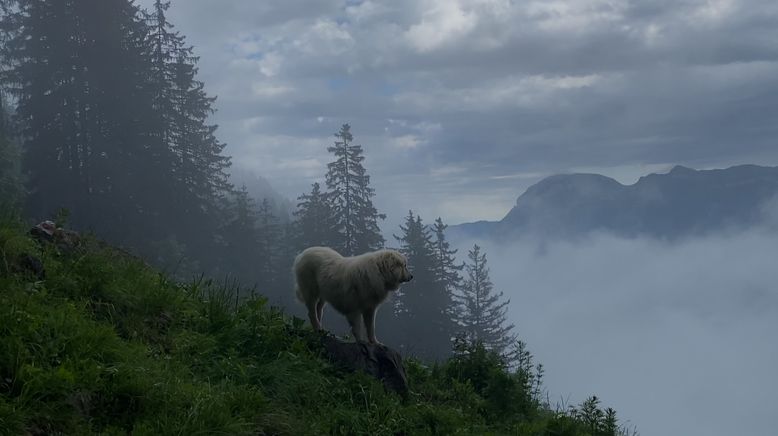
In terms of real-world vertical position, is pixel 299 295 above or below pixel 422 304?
above

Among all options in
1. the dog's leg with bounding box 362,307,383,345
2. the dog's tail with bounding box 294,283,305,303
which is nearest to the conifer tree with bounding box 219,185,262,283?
the dog's tail with bounding box 294,283,305,303

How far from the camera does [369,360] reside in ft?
25.6

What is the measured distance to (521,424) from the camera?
304 inches

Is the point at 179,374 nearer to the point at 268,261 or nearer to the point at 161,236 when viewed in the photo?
the point at 161,236

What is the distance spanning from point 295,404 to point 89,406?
203cm

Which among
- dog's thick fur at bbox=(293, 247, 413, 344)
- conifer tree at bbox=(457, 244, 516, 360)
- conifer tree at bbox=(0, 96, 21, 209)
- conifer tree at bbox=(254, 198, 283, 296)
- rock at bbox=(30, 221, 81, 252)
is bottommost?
conifer tree at bbox=(457, 244, 516, 360)

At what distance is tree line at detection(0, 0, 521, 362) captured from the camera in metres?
32.6

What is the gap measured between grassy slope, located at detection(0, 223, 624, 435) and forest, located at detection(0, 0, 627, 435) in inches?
1.1

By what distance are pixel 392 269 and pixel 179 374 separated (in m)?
3.61

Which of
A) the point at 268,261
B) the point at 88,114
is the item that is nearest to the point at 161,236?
the point at 88,114

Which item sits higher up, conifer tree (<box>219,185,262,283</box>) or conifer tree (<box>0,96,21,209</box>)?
conifer tree (<box>0,96,21,209</box>)

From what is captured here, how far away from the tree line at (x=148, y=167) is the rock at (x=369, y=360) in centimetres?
1857

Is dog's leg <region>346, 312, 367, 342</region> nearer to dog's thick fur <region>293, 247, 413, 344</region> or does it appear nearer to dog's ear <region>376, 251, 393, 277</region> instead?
dog's thick fur <region>293, 247, 413, 344</region>

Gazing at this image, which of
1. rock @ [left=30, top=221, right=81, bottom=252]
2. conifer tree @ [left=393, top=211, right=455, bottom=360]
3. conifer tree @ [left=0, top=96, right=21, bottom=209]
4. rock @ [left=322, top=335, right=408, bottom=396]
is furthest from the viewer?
conifer tree @ [left=393, top=211, right=455, bottom=360]
